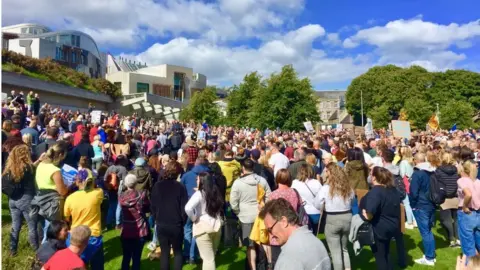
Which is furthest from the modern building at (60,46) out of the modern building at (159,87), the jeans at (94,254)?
the jeans at (94,254)

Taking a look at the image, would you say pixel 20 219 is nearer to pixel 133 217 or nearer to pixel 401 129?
pixel 133 217

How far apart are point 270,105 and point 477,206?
2768cm

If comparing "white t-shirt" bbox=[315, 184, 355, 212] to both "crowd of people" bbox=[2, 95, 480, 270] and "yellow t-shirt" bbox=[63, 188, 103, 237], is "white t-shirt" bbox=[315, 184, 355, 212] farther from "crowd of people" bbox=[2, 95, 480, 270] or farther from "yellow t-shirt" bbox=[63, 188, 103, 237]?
"yellow t-shirt" bbox=[63, 188, 103, 237]

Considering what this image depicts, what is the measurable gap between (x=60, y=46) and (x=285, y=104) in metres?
39.7

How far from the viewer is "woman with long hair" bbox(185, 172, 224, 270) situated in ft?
16.3

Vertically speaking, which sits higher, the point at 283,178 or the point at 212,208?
the point at 283,178

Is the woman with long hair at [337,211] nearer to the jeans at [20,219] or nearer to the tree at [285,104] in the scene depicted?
the jeans at [20,219]

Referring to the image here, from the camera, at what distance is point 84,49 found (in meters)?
61.6

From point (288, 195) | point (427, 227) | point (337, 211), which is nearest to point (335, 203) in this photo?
point (337, 211)

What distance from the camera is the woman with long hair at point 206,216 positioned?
497 centimetres

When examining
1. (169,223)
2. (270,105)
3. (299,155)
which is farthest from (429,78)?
(169,223)

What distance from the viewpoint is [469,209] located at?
5797mm

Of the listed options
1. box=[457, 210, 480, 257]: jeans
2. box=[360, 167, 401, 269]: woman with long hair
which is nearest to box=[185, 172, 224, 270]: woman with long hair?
box=[360, 167, 401, 269]: woman with long hair

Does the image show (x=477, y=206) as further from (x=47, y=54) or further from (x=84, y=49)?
(x=84, y=49)
